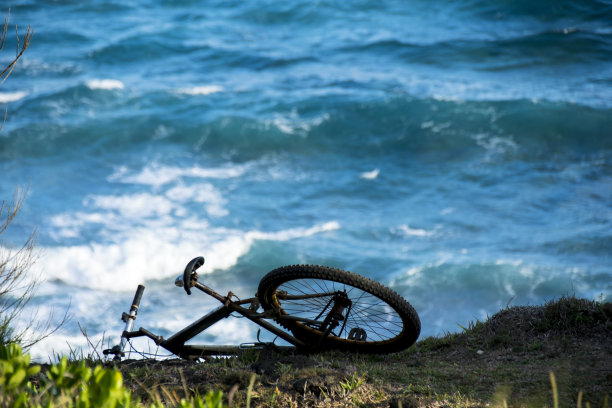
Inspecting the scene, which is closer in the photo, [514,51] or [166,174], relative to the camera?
[166,174]

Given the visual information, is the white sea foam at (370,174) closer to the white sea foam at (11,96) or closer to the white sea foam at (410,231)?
the white sea foam at (410,231)

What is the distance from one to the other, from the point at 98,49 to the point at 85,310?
1641cm

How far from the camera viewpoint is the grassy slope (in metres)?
3.80

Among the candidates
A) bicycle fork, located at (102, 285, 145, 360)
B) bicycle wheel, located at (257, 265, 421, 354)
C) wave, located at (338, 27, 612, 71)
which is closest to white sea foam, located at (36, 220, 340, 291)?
bicycle fork, located at (102, 285, 145, 360)

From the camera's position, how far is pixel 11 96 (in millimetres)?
19500

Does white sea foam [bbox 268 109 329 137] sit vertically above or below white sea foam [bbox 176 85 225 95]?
below

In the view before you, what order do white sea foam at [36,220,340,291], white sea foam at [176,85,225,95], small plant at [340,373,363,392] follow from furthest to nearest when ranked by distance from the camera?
white sea foam at [176,85,225,95] < white sea foam at [36,220,340,291] < small plant at [340,373,363,392]

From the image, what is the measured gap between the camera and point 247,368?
426 cm

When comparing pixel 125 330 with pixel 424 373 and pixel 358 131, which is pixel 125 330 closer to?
pixel 424 373

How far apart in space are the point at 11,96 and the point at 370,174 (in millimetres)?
12249

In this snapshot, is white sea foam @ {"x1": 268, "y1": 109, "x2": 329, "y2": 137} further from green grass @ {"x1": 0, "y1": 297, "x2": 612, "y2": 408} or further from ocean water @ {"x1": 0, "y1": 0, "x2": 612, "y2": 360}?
green grass @ {"x1": 0, "y1": 297, "x2": 612, "y2": 408}

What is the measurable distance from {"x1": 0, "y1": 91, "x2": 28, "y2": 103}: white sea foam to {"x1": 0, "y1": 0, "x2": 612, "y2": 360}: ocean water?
8.6 inches

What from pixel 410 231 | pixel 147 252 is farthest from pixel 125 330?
pixel 410 231

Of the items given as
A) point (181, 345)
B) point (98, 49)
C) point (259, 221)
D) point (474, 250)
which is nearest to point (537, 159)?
point (474, 250)
